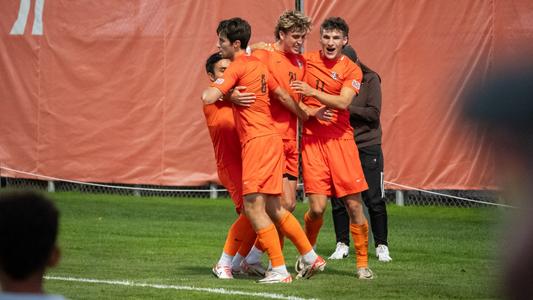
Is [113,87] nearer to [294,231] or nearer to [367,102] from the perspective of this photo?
[367,102]

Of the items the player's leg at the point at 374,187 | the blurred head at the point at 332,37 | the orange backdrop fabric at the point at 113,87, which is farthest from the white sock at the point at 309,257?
the orange backdrop fabric at the point at 113,87

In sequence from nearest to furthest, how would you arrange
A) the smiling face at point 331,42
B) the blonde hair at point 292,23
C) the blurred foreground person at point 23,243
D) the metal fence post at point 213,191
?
1. the blurred foreground person at point 23,243
2. the blonde hair at point 292,23
3. the smiling face at point 331,42
4. the metal fence post at point 213,191

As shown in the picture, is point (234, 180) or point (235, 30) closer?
point (235, 30)

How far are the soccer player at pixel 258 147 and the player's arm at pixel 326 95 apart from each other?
168mm

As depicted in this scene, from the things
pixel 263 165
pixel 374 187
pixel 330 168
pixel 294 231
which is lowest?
pixel 374 187

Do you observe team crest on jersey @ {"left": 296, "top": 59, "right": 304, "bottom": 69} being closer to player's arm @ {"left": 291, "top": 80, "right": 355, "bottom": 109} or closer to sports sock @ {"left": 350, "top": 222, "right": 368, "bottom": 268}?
player's arm @ {"left": 291, "top": 80, "right": 355, "bottom": 109}

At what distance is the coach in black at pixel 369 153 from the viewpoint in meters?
10.4

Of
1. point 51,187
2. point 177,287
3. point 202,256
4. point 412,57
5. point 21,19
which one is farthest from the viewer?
point 21,19

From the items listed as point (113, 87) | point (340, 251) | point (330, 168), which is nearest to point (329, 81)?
point (330, 168)

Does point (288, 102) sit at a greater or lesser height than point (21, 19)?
greater

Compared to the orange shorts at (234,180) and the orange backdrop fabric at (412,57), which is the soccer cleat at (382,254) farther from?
the orange backdrop fabric at (412,57)

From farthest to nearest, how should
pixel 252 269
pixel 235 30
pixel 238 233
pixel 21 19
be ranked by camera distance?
pixel 21 19 → pixel 252 269 → pixel 238 233 → pixel 235 30

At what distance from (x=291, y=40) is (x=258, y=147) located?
102cm

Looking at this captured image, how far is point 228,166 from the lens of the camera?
8703 millimetres
